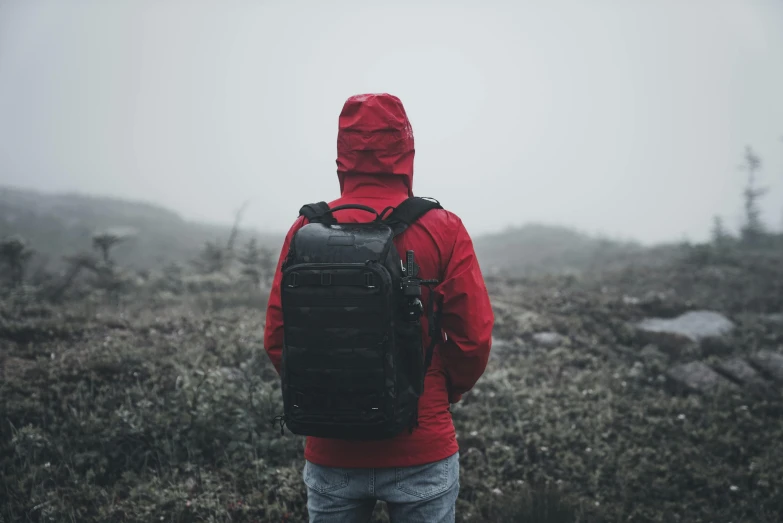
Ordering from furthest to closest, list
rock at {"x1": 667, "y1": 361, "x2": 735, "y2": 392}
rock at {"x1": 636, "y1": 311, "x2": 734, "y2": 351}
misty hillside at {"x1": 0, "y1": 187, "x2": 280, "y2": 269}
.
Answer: misty hillside at {"x1": 0, "y1": 187, "x2": 280, "y2": 269}
rock at {"x1": 636, "y1": 311, "x2": 734, "y2": 351}
rock at {"x1": 667, "y1": 361, "x2": 735, "y2": 392}

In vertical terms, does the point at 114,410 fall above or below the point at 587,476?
above

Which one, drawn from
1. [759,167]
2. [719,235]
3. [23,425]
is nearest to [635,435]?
[23,425]

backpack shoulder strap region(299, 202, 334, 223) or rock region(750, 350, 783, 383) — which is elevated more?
backpack shoulder strap region(299, 202, 334, 223)

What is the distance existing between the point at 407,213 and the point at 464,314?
1.79 feet

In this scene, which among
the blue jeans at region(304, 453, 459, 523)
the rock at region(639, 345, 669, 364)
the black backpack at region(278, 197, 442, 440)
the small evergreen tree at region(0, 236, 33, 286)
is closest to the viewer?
the black backpack at region(278, 197, 442, 440)

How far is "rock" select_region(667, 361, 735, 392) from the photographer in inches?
282

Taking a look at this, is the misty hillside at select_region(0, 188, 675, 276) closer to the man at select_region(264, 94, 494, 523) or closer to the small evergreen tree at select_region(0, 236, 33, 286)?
the small evergreen tree at select_region(0, 236, 33, 286)

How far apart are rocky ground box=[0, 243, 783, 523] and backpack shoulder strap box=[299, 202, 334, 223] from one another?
2.98 meters

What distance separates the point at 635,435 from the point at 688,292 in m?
7.31

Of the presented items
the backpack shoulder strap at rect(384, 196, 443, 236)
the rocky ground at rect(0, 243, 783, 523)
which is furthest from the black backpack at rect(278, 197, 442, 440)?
the rocky ground at rect(0, 243, 783, 523)

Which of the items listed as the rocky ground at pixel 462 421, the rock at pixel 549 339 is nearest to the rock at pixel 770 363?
the rocky ground at pixel 462 421

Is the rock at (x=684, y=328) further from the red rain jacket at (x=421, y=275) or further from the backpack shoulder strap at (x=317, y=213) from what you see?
the backpack shoulder strap at (x=317, y=213)

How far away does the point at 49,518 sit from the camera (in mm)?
3998

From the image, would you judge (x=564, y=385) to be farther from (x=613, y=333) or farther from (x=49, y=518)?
(x=49, y=518)
